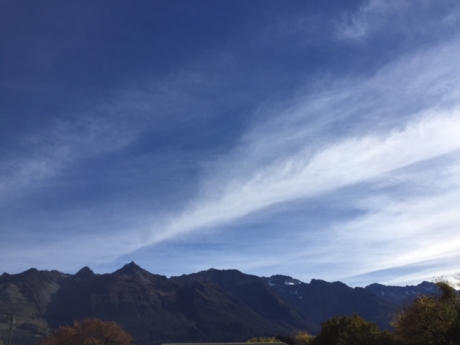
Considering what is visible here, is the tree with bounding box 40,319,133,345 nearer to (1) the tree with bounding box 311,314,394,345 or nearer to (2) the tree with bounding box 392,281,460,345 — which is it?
(1) the tree with bounding box 311,314,394,345

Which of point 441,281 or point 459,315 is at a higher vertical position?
point 441,281

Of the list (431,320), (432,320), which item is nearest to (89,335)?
(431,320)

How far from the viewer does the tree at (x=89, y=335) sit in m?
67.8

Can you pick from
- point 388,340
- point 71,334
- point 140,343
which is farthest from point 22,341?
point 388,340

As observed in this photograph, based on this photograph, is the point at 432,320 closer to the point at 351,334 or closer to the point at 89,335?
the point at 351,334

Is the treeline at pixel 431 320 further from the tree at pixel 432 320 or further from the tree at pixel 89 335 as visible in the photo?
the tree at pixel 89 335

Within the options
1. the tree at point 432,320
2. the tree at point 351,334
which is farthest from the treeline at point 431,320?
the tree at point 351,334

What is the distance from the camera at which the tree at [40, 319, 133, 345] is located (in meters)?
67.8

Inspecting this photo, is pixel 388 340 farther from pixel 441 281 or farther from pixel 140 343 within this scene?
pixel 140 343

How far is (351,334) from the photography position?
48.8 meters

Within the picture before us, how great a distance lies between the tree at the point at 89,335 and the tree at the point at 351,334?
102 feet

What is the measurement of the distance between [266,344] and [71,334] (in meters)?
32.3

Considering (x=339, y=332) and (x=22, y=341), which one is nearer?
(x=339, y=332)

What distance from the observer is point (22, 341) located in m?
186
